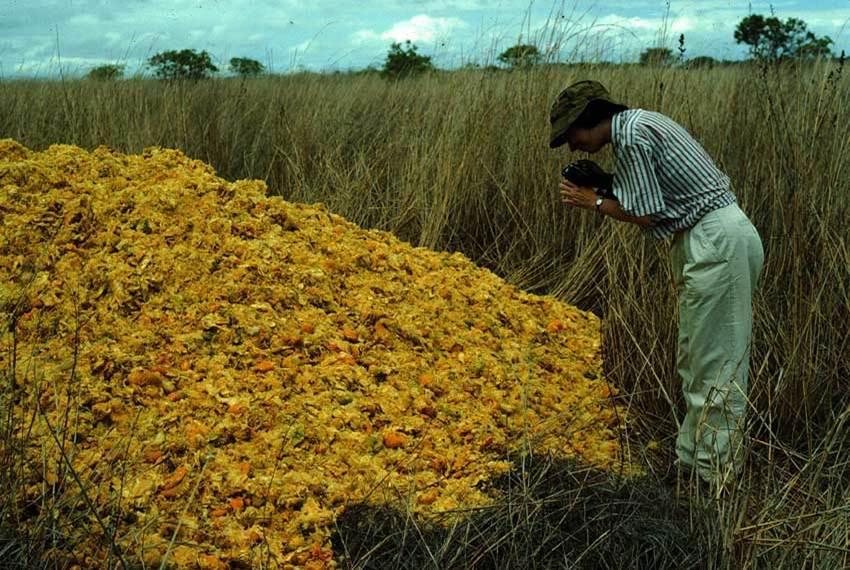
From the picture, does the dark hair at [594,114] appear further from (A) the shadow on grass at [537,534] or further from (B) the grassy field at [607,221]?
(A) the shadow on grass at [537,534]

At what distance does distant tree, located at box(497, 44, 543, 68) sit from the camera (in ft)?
17.6

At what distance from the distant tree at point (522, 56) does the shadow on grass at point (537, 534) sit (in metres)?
3.29

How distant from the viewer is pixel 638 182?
106 inches

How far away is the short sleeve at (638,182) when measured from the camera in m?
2.65

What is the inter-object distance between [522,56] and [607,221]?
1470mm

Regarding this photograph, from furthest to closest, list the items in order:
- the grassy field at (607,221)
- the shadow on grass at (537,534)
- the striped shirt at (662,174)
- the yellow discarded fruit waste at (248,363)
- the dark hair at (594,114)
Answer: the dark hair at (594,114) < the striped shirt at (662,174) < the yellow discarded fruit waste at (248,363) < the grassy field at (607,221) < the shadow on grass at (537,534)

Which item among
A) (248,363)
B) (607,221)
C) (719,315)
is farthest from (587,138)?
(607,221)

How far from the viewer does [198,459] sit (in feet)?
8.77

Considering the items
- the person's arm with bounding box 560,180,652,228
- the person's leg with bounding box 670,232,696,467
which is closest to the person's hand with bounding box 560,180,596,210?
the person's arm with bounding box 560,180,652,228

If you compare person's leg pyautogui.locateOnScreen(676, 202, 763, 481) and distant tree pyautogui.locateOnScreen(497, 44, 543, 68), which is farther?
distant tree pyautogui.locateOnScreen(497, 44, 543, 68)

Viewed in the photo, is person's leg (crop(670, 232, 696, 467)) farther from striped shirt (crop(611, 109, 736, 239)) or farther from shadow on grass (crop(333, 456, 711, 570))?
shadow on grass (crop(333, 456, 711, 570))

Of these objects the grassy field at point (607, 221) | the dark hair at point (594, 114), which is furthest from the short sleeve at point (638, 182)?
the grassy field at point (607, 221)

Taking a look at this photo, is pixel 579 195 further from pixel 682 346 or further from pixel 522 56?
pixel 522 56

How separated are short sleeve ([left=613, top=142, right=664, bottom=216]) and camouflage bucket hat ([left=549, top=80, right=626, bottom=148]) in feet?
0.58
